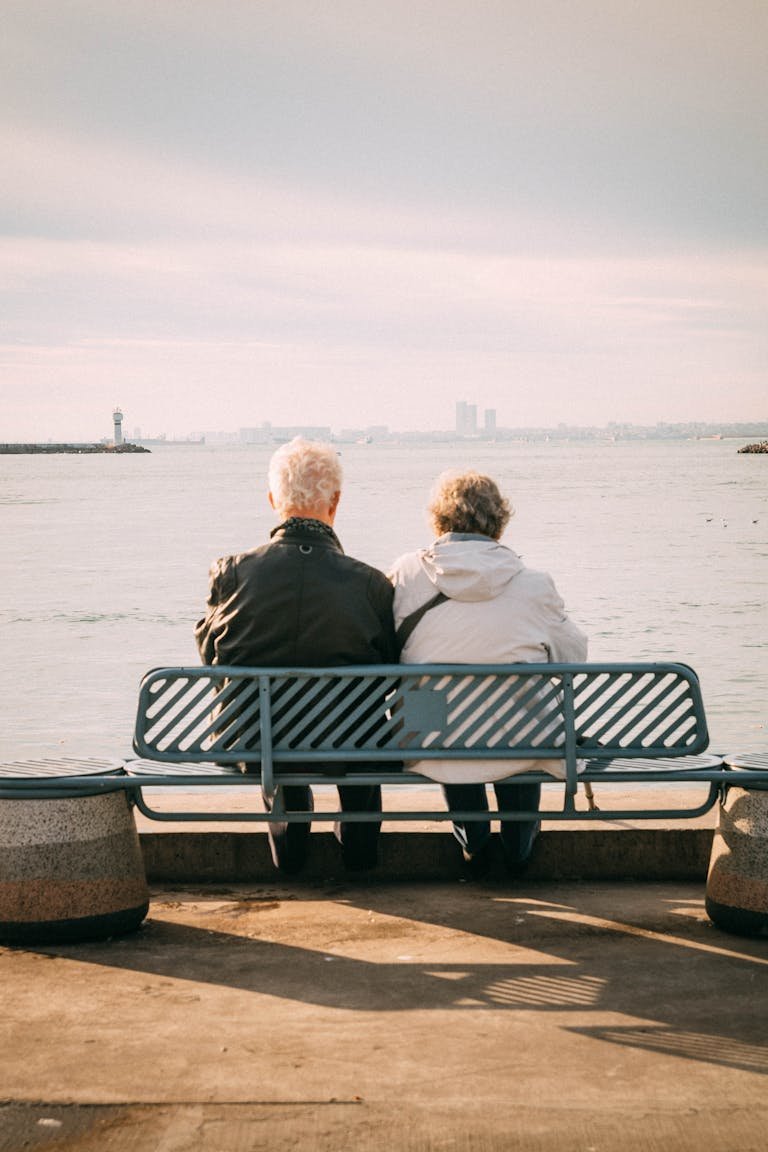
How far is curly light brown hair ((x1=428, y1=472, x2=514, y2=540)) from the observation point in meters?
4.99

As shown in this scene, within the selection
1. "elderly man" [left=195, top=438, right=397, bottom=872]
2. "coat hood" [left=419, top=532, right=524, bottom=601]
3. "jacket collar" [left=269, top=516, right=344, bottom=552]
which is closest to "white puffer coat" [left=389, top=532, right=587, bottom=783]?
"coat hood" [left=419, top=532, right=524, bottom=601]

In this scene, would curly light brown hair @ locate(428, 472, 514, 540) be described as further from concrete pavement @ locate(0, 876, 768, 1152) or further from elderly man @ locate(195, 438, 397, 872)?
concrete pavement @ locate(0, 876, 768, 1152)

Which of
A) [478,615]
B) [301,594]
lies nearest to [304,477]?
[301,594]

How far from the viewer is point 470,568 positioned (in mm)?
4859

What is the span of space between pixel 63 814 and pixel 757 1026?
2.24 meters

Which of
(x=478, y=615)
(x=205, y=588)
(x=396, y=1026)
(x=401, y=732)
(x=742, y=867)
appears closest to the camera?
(x=396, y=1026)

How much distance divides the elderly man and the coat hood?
0.63 feet

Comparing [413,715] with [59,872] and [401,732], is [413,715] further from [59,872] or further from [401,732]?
[59,872]

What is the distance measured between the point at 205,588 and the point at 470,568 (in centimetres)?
2543

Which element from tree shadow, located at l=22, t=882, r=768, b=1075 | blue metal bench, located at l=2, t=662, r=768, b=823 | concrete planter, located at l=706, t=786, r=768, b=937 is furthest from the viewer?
blue metal bench, located at l=2, t=662, r=768, b=823

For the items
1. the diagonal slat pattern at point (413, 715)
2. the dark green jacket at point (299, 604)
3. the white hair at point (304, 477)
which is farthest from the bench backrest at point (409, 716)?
the white hair at point (304, 477)

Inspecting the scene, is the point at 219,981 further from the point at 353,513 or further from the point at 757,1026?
the point at 353,513

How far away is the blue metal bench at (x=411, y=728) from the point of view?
4.71 metres

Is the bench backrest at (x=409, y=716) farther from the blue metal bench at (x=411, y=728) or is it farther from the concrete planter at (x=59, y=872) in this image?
the concrete planter at (x=59, y=872)
